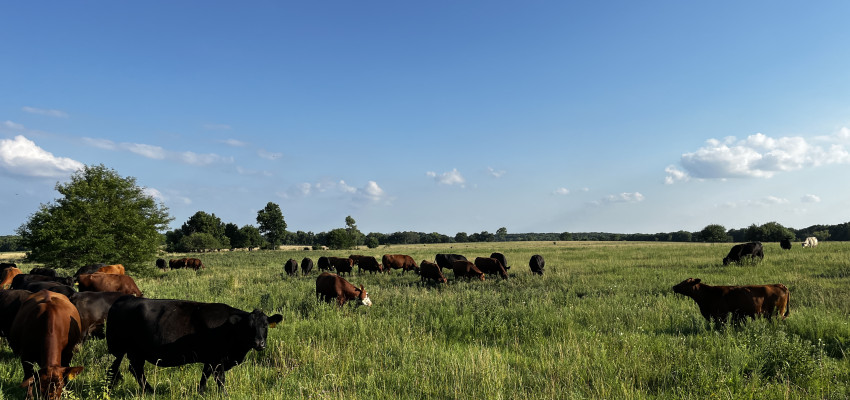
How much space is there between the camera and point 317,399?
15.2ft

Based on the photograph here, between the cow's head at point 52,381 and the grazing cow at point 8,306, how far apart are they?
3.56 meters

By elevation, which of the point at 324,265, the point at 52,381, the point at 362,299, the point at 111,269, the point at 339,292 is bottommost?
the point at 324,265

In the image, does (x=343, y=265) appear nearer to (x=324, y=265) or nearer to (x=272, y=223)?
(x=324, y=265)

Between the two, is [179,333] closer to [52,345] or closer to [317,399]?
[52,345]

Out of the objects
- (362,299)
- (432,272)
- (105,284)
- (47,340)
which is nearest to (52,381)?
(47,340)

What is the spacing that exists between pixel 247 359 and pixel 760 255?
27584mm

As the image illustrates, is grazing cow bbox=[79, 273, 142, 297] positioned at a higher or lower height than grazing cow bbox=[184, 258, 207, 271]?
higher

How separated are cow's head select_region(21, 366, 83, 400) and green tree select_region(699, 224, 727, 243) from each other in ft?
394

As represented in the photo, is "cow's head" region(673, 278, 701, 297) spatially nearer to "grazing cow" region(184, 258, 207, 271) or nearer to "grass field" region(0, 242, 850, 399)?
Answer: "grass field" region(0, 242, 850, 399)

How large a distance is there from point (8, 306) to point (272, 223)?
10076 centimetres

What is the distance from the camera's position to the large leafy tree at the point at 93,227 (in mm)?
22375

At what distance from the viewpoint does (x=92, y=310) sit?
7.55 m

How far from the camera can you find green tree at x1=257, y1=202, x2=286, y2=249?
10181cm

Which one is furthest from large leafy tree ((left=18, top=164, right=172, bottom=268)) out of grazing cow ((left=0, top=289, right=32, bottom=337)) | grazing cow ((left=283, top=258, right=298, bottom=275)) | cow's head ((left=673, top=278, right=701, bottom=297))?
cow's head ((left=673, top=278, right=701, bottom=297))
